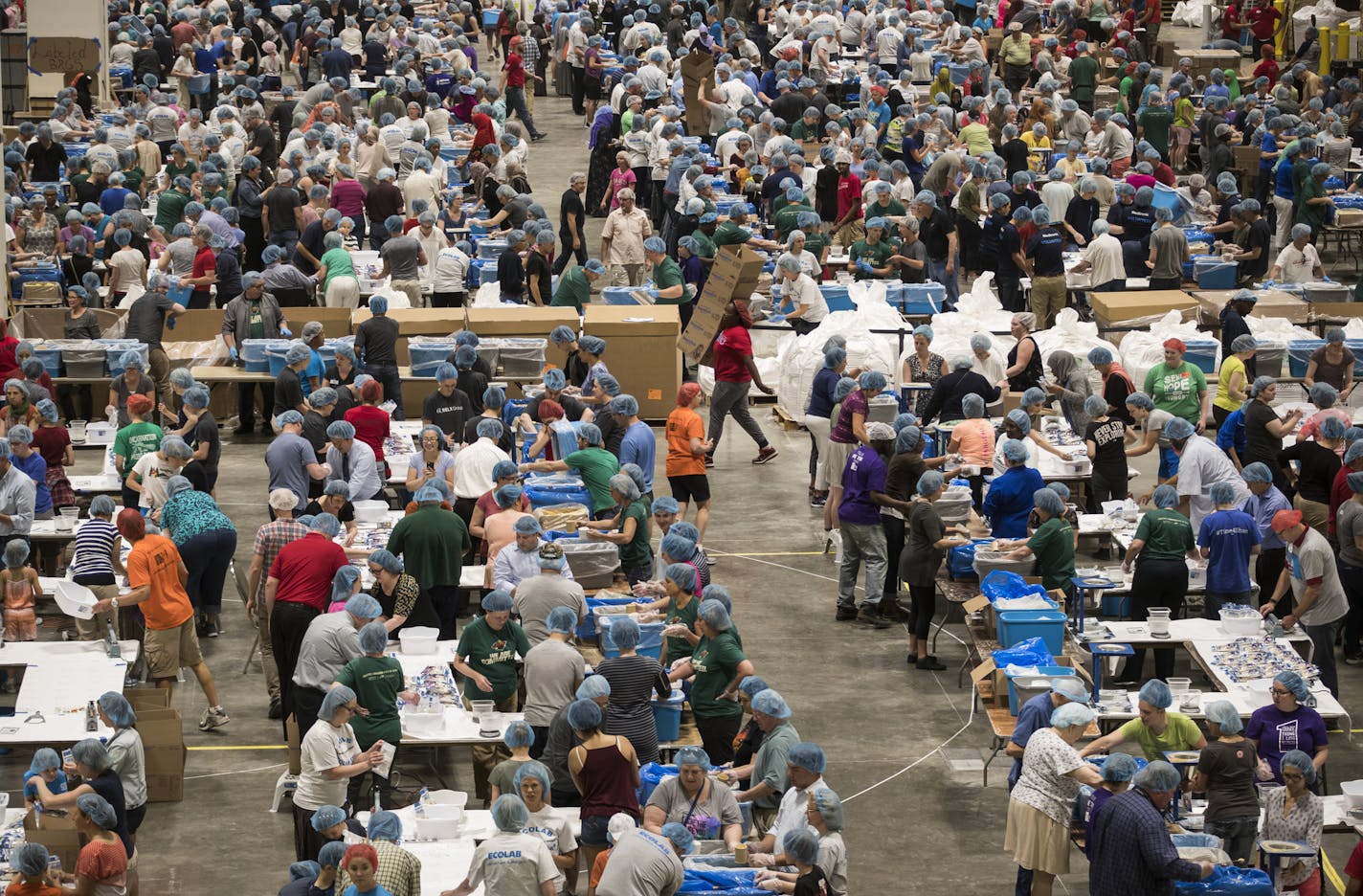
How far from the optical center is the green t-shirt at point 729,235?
22.1 m

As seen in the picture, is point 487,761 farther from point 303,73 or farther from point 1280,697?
point 303,73

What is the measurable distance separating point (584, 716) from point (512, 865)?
1.23 meters

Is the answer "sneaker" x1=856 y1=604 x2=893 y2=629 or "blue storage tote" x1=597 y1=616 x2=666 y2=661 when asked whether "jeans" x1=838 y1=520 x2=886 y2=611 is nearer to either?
"sneaker" x1=856 y1=604 x2=893 y2=629

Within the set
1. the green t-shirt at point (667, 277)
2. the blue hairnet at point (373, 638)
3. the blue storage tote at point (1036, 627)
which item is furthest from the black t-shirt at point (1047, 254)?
the blue hairnet at point (373, 638)

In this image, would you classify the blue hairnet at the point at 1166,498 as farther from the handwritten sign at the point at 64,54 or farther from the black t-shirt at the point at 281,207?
the handwritten sign at the point at 64,54

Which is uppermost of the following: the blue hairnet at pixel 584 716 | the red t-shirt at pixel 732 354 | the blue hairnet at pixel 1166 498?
the red t-shirt at pixel 732 354

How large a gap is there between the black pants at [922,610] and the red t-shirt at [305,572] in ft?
14.0

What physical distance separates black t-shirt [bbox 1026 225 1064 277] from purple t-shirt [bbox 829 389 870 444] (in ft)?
17.3

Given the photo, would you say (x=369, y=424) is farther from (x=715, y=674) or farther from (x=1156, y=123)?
(x=1156, y=123)

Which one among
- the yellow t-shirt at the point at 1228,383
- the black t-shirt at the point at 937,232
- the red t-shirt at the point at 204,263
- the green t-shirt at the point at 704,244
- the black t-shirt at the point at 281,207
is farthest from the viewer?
the black t-shirt at the point at 937,232

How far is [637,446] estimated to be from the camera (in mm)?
16359

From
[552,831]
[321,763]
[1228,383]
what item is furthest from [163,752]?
[1228,383]

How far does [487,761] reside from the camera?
1274 cm

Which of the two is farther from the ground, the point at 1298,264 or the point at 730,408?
the point at 1298,264
